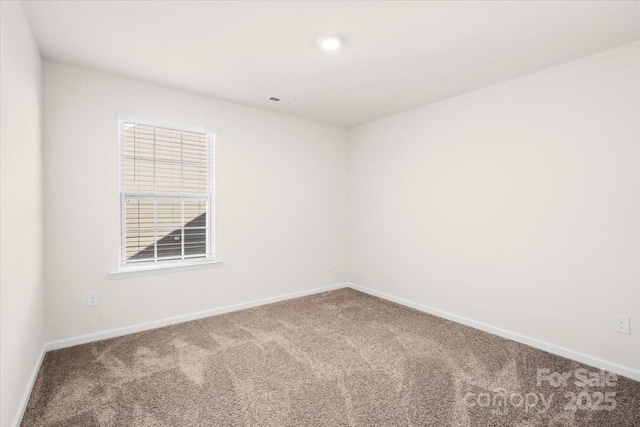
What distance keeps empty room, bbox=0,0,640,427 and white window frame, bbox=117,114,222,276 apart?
0.8 inches

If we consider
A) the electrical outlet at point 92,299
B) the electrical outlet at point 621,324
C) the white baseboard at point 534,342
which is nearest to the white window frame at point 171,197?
the electrical outlet at point 92,299

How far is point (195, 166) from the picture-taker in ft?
11.9

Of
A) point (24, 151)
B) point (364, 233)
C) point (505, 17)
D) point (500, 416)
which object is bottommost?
point (500, 416)

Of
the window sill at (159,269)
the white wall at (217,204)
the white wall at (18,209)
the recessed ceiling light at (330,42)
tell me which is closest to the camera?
the white wall at (18,209)

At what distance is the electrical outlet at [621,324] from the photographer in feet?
7.92

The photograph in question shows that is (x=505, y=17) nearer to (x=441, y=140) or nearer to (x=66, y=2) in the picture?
(x=441, y=140)

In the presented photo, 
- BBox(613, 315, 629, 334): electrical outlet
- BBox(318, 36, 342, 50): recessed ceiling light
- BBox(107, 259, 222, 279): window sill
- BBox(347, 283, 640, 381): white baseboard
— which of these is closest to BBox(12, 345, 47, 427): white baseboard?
BBox(107, 259, 222, 279): window sill

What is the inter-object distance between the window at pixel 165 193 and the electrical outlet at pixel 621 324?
3.77 meters

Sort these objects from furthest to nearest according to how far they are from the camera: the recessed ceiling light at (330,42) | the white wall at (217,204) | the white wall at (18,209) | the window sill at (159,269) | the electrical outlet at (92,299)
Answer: the window sill at (159,269)
the electrical outlet at (92,299)
the white wall at (217,204)
the recessed ceiling light at (330,42)
the white wall at (18,209)

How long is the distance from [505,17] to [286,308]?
11.5 ft

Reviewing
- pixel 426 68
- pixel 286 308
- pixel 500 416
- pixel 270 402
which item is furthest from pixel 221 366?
pixel 426 68

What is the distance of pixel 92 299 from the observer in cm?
298

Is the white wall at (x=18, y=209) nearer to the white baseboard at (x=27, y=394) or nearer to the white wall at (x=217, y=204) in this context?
the white baseboard at (x=27, y=394)

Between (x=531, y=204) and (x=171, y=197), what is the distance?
356cm
